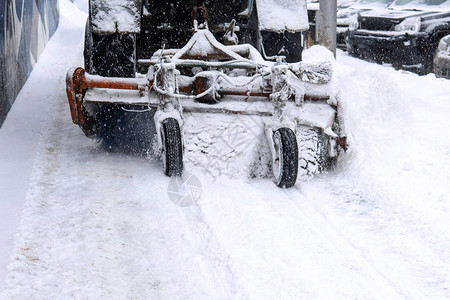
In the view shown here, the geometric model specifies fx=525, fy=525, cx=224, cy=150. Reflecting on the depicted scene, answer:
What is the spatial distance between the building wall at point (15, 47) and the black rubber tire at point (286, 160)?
2903 mm

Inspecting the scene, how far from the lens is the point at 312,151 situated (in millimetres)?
4281

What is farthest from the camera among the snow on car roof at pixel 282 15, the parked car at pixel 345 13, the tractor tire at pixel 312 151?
the parked car at pixel 345 13

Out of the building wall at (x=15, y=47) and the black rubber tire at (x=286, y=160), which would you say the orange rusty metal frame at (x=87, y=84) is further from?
the building wall at (x=15, y=47)

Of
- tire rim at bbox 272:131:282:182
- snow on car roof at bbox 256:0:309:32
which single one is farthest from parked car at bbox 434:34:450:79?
tire rim at bbox 272:131:282:182

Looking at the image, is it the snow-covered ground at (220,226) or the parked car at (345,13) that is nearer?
the snow-covered ground at (220,226)

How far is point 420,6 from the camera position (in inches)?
416

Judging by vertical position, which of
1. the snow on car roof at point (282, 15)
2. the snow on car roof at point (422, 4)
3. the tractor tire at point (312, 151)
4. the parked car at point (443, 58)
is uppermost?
the snow on car roof at point (422, 4)

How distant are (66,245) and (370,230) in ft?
5.95

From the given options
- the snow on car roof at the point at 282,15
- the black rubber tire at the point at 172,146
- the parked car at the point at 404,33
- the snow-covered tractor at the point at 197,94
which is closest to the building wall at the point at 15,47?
the snow-covered tractor at the point at 197,94

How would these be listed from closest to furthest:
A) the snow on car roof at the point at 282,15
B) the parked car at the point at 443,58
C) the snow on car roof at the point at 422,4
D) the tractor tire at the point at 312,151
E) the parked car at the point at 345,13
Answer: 1. the tractor tire at the point at 312,151
2. the snow on car roof at the point at 282,15
3. the parked car at the point at 443,58
4. the snow on car roof at the point at 422,4
5. the parked car at the point at 345,13

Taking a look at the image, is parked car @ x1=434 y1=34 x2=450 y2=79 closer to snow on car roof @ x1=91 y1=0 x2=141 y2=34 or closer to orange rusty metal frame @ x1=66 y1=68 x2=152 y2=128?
snow on car roof @ x1=91 y1=0 x2=141 y2=34

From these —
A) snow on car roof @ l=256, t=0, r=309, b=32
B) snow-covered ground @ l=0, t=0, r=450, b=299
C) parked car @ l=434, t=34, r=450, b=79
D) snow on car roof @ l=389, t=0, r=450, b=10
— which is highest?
snow on car roof @ l=389, t=0, r=450, b=10

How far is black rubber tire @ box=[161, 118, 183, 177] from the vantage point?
3980 millimetres

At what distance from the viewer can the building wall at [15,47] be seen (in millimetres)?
5504
